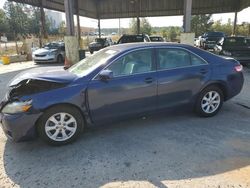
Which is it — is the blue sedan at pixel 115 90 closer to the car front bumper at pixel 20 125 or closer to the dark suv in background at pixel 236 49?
the car front bumper at pixel 20 125

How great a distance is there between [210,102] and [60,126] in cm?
295

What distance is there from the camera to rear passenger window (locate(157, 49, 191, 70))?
13.9 ft

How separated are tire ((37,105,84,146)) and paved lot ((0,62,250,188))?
5.8 inches

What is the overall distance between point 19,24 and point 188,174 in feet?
242

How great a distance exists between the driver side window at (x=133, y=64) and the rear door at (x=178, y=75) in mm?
207

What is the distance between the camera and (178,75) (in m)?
4.27

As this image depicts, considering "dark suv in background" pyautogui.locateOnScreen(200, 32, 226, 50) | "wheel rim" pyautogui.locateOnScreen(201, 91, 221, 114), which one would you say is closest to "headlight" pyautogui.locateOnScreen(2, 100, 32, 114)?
"wheel rim" pyautogui.locateOnScreen(201, 91, 221, 114)

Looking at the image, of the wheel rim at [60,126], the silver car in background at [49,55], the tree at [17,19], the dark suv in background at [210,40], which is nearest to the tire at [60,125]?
the wheel rim at [60,126]

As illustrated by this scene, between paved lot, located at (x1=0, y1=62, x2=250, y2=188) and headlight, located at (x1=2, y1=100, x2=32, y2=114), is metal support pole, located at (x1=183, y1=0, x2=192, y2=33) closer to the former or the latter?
paved lot, located at (x1=0, y1=62, x2=250, y2=188)

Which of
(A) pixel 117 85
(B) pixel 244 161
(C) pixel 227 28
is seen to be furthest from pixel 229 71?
(C) pixel 227 28

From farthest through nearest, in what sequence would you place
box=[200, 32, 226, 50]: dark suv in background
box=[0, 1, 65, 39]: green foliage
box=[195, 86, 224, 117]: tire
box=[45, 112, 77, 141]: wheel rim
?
box=[0, 1, 65, 39]: green foliage
box=[200, 32, 226, 50]: dark suv in background
box=[195, 86, 224, 117]: tire
box=[45, 112, 77, 141]: wheel rim

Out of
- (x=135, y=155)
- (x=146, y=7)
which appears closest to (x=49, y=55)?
(x=135, y=155)

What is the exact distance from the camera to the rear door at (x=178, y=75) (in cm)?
418

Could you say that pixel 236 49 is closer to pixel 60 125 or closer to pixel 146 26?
pixel 60 125
